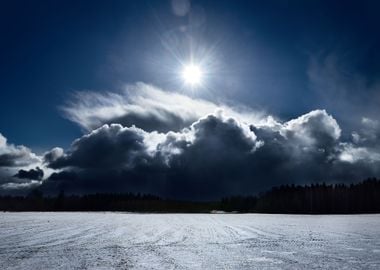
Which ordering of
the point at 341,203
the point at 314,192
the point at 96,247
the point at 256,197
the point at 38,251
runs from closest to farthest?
the point at 38,251, the point at 96,247, the point at 341,203, the point at 314,192, the point at 256,197

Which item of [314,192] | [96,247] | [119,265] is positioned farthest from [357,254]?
[314,192]

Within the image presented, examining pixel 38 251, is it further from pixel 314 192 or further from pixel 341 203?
pixel 314 192

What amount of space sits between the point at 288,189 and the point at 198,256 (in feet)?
482

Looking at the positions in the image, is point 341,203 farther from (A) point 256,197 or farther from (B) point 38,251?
(B) point 38,251

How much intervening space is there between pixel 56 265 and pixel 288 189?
149 meters

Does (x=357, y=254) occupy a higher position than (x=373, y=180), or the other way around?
(x=373, y=180)

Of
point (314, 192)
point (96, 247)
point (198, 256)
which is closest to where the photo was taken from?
point (198, 256)

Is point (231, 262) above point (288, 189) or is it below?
below

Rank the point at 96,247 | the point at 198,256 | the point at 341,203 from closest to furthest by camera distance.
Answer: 1. the point at 198,256
2. the point at 96,247
3. the point at 341,203

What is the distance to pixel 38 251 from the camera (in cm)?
1034

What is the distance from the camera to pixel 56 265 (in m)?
7.99

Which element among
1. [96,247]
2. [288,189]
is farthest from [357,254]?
[288,189]

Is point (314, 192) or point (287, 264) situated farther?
point (314, 192)

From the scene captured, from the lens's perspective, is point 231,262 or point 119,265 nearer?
point 119,265
